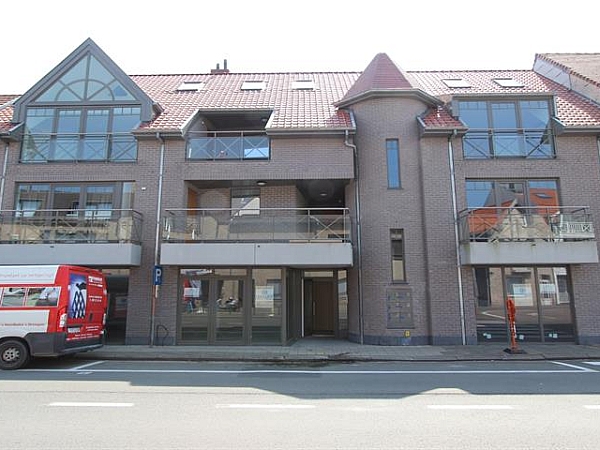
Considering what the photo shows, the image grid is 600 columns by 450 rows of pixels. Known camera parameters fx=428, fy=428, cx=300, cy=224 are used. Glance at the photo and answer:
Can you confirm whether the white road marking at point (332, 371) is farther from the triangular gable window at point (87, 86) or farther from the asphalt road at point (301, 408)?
the triangular gable window at point (87, 86)

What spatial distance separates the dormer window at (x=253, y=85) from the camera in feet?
62.3

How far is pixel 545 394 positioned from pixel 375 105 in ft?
35.6

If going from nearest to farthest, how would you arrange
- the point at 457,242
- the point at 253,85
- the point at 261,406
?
the point at 261,406 < the point at 457,242 < the point at 253,85

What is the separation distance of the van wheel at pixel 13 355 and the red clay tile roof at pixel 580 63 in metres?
21.0

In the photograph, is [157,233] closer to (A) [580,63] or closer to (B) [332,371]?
(B) [332,371]

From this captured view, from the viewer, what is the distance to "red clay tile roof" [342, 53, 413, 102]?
1562 centimetres

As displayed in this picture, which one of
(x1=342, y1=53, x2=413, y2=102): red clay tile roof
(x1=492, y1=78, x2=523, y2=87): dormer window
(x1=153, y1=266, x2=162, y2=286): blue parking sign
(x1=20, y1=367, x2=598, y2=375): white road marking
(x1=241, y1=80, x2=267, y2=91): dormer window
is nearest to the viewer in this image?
(x1=20, y1=367, x2=598, y2=375): white road marking

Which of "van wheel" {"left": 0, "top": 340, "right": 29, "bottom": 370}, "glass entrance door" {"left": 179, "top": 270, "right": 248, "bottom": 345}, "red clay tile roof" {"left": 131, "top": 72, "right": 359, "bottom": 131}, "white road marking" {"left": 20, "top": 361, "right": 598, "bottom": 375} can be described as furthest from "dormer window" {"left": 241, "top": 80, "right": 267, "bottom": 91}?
"van wheel" {"left": 0, "top": 340, "right": 29, "bottom": 370}

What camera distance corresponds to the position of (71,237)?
1398cm

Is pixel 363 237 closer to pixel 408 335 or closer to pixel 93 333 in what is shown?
pixel 408 335

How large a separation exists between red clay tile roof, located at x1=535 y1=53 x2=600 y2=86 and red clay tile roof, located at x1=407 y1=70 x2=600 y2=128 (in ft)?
2.42

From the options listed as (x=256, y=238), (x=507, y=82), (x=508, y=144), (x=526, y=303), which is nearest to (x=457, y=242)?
(x=526, y=303)

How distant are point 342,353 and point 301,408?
5.94m

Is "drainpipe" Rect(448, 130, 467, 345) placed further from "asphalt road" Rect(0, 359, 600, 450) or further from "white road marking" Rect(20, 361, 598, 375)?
"white road marking" Rect(20, 361, 598, 375)
